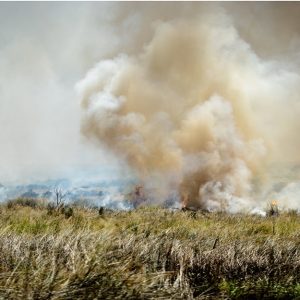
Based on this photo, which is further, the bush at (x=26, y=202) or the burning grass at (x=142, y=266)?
the bush at (x=26, y=202)

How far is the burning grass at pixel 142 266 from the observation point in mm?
5020

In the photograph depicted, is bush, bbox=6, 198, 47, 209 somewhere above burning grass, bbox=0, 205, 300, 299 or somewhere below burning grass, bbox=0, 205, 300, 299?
above

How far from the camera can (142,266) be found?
653 cm

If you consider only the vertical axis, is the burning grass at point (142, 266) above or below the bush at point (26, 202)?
below

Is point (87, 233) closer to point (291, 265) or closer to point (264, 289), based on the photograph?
point (264, 289)

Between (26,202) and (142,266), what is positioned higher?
(26,202)

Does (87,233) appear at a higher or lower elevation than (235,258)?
higher

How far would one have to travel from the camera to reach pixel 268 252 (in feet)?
30.4

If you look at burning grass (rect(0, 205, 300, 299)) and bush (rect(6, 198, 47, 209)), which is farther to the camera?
bush (rect(6, 198, 47, 209))

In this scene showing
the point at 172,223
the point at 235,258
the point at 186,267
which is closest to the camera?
the point at 186,267

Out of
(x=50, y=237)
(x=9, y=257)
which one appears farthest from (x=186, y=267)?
(x=9, y=257)

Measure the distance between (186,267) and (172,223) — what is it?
20.9 ft

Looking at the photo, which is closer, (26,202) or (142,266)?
(142,266)

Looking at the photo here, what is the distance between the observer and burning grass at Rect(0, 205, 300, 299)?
5020 millimetres
